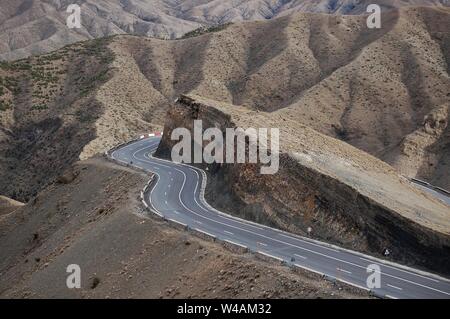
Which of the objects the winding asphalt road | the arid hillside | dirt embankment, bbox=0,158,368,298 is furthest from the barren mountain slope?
dirt embankment, bbox=0,158,368,298

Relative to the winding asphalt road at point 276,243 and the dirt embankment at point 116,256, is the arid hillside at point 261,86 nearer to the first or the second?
the dirt embankment at point 116,256

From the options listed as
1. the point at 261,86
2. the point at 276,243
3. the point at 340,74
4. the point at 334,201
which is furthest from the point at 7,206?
the point at 340,74

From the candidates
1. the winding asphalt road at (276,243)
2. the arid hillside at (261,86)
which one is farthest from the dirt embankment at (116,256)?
the arid hillside at (261,86)

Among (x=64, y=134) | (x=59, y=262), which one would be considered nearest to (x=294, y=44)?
(x=64, y=134)

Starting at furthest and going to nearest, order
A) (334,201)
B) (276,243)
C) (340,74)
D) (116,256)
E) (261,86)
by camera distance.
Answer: (261,86), (340,74), (116,256), (334,201), (276,243)

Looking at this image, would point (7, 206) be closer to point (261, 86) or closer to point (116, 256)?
point (116, 256)

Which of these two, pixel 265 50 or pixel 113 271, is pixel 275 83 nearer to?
pixel 265 50
